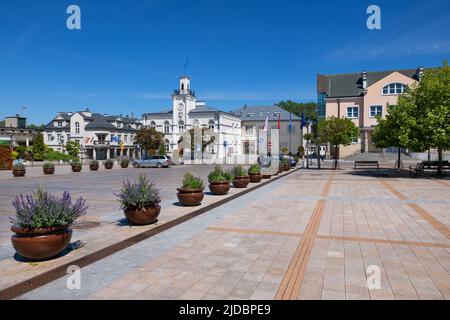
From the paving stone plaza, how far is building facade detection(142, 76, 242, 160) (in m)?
51.4

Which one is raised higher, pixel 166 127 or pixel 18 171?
pixel 166 127

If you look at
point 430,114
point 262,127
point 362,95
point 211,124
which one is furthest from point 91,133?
point 430,114

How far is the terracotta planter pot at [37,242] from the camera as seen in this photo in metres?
5.40

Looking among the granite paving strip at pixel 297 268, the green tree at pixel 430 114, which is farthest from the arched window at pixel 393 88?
the granite paving strip at pixel 297 268

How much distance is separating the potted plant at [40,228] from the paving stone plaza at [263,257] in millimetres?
247

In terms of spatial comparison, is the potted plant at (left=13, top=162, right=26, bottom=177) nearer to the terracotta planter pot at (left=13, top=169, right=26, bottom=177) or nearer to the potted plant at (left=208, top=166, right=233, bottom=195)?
the terracotta planter pot at (left=13, top=169, right=26, bottom=177)

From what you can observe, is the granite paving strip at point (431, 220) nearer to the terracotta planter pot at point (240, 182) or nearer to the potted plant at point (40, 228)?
the terracotta planter pot at point (240, 182)

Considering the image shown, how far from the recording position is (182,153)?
60.2m

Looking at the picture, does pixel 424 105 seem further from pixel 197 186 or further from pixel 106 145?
pixel 106 145

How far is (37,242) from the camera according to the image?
5406 mm

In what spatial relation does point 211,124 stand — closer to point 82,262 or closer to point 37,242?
point 82,262

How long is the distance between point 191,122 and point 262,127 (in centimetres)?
1460
